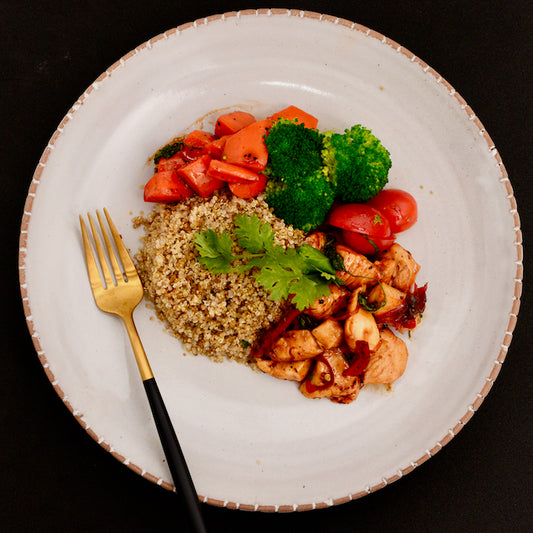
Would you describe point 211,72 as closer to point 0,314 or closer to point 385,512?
point 0,314

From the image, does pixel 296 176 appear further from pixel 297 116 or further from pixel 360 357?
pixel 360 357

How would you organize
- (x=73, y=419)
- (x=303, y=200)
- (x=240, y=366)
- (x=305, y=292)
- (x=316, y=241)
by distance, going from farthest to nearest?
(x=73, y=419), (x=240, y=366), (x=316, y=241), (x=303, y=200), (x=305, y=292)

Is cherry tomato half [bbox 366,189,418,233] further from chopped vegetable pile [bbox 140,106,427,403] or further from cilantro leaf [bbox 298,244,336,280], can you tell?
cilantro leaf [bbox 298,244,336,280]

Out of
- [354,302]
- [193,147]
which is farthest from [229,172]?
[354,302]

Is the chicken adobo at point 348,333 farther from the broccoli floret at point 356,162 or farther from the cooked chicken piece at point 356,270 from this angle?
the broccoli floret at point 356,162

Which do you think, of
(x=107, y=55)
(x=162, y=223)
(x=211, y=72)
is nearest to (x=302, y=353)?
(x=162, y=223)

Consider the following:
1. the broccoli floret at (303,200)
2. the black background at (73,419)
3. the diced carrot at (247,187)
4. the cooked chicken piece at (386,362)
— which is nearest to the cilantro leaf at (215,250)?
the diced carrot at (247,187)

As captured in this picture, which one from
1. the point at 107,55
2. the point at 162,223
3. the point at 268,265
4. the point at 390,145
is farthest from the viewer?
the point at 107,55
